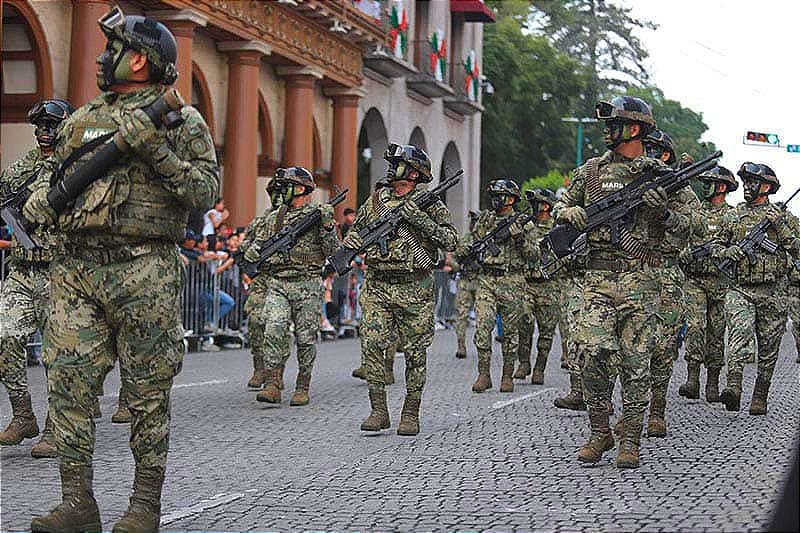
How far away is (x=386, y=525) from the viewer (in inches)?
266

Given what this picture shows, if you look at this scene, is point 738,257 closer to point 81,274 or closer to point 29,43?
point 81,274

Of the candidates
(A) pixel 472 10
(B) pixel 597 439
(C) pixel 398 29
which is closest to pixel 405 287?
(B) pixel 597 439

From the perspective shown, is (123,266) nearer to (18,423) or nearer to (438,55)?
(18,423)

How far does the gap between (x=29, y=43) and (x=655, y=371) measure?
15.0m

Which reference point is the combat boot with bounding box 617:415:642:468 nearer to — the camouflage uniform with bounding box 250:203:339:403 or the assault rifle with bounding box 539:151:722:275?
the assault rifle with bounding box 539:151:722:275

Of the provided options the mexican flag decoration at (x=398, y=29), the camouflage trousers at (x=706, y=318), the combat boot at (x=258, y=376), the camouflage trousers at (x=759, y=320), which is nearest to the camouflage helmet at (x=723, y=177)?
the camouflage trousers at (x=706, y=318)

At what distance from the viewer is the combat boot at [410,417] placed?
33.9ft

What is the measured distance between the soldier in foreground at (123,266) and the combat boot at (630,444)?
3487 mm

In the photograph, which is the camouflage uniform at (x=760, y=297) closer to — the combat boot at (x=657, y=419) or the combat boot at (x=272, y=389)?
the combat boot at (x=657, y=419)

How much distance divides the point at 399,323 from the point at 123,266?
4523mm

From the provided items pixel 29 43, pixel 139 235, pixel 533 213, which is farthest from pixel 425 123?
pixel 139 235

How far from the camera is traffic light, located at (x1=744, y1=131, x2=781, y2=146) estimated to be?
7793mm

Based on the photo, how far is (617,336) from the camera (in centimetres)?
889

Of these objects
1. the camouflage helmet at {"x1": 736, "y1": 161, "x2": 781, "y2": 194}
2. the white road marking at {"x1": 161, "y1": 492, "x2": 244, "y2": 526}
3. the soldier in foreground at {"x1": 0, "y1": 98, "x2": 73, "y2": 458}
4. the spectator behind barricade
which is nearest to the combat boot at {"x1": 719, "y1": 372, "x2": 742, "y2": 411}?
the camouflage helmet at {"x1": 736, "y1": 161, "x2": 781, "y2": 194}
